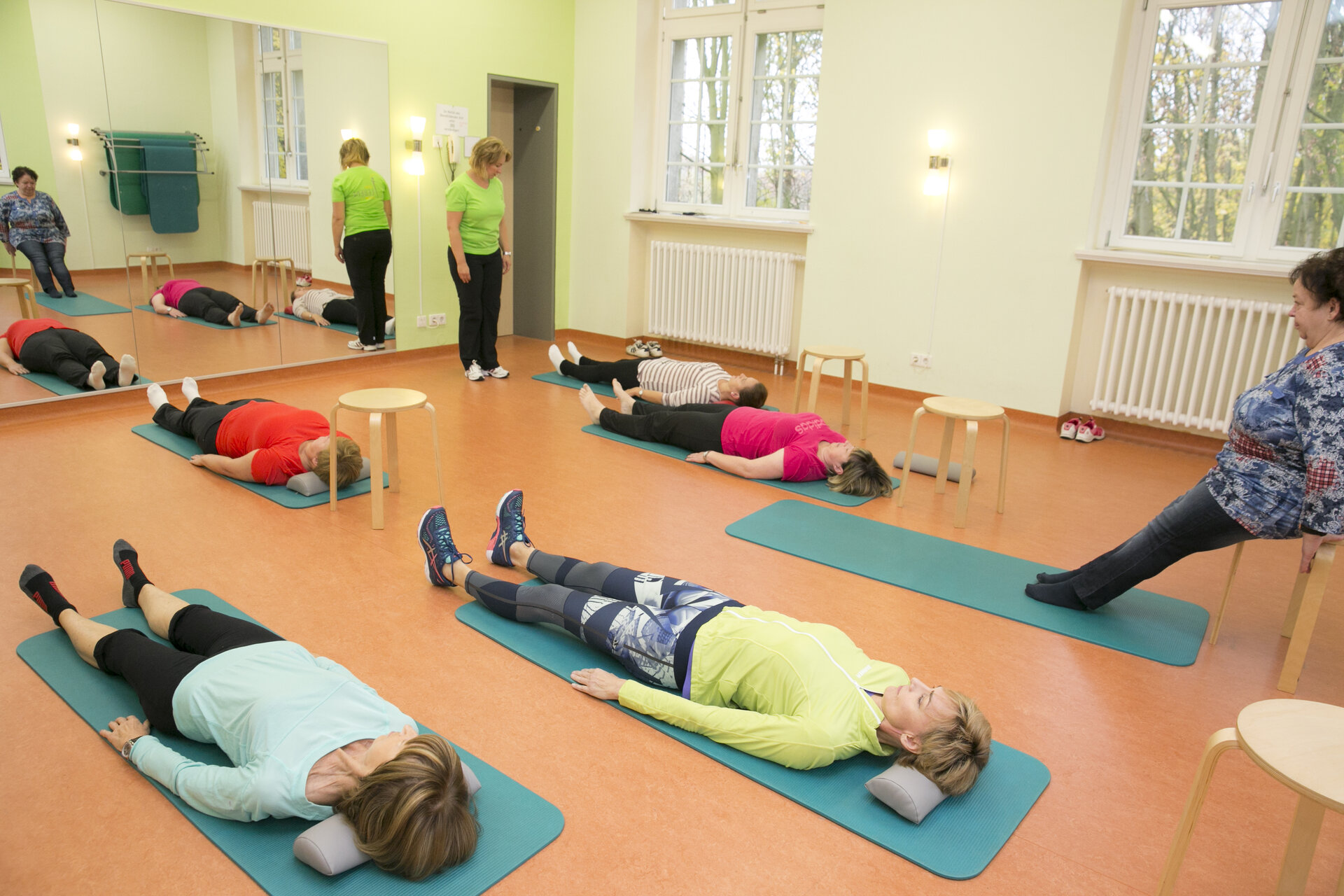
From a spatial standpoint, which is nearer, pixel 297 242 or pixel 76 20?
pixel 76 20

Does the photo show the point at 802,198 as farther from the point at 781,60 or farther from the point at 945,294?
the point at 945,294

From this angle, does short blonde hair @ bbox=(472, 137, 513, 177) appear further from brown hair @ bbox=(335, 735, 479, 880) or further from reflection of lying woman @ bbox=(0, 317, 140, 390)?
brown hair @ bbox=(335, 735, 479, 880)

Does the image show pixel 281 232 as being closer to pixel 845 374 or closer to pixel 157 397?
pixel 157 397

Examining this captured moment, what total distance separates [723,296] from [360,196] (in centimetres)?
259

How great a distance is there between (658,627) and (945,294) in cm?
388

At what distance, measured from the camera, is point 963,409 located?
12.0ft

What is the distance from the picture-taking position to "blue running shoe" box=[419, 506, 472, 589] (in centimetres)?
281

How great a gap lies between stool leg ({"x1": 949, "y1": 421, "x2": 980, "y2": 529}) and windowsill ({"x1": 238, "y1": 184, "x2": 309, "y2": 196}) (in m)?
4.02

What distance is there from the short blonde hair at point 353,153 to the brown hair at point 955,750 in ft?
16.1

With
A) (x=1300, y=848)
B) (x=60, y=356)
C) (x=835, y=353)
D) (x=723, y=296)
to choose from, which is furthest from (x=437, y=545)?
(x=723, y=296)

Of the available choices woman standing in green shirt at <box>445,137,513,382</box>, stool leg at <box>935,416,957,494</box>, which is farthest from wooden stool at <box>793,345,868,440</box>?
woman standing in green shirt at <box>445,137,513,382</box>

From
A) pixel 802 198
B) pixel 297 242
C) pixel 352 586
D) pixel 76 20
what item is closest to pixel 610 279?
pixel 802 198

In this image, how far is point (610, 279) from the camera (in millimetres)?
6957

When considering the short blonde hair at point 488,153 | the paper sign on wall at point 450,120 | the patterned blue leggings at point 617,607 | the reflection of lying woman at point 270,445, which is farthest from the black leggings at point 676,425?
the paper sign on wall at point 450,120
